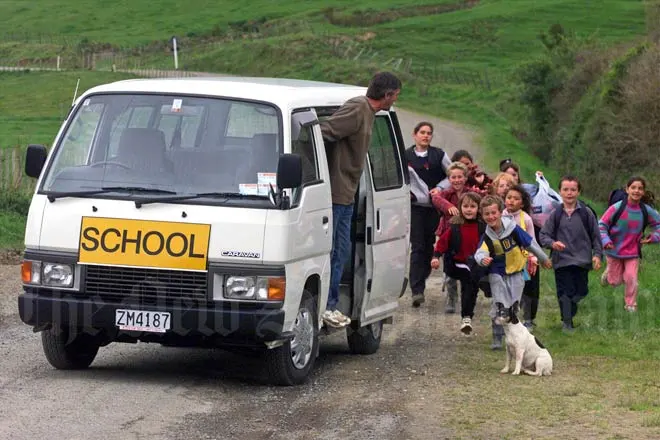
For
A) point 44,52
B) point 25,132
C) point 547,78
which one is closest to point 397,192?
point 25,132

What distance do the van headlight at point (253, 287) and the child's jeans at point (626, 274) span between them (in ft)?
18.8

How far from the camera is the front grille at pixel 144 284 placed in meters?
9.32

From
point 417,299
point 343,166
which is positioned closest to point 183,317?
point 343,166

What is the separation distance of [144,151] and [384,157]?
106 inches

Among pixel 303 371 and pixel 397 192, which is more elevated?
pixel 397 192

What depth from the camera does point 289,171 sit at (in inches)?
368

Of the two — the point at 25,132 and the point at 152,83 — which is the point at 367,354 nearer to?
the point at 152,83

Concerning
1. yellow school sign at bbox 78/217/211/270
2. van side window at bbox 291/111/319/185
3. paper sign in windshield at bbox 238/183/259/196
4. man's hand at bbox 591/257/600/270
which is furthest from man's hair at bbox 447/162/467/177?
yellow school sign at bbox 78/217/211/270

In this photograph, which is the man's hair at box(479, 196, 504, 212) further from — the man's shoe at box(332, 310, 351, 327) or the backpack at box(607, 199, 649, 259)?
the backpack at box(607, 199, 649, 259)

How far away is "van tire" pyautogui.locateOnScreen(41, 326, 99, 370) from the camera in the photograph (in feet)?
32.9

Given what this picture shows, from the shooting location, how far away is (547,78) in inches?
1777

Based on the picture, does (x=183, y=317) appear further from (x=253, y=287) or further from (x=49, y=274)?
(x=49, y=274)

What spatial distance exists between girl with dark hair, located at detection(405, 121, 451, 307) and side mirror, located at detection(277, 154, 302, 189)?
5.38 m

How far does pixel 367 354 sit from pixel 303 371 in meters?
1.94
